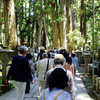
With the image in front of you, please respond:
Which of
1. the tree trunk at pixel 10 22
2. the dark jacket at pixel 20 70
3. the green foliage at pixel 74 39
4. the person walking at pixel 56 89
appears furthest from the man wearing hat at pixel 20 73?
the green foliage at pixel 74 39

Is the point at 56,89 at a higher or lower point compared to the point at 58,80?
lower

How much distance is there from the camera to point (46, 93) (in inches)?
94.7

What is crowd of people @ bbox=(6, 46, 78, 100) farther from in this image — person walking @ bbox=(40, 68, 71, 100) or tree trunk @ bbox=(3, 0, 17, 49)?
tree trunk @ bbox=(3, 0, 17, 49)

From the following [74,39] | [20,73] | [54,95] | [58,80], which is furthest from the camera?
[74,39]

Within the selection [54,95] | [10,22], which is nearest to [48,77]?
[54,95]

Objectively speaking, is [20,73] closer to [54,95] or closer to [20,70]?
[20,70]

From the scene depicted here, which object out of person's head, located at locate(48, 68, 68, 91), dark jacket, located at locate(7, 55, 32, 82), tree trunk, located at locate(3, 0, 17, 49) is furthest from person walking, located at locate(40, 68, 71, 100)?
tree trunk, located at locate(3, 0, 17, 49)

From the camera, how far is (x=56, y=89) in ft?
8.02

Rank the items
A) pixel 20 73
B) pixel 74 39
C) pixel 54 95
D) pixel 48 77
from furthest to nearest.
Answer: pixel 74 39 < pixel 20 73 < pixel 48 77 < pixel 54 95

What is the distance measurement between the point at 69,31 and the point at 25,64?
17.5m

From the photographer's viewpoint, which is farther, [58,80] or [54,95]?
[58,80]

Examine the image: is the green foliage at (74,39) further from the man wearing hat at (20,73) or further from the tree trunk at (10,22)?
the man wearing hat at (20,73)

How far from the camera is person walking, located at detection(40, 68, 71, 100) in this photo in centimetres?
235

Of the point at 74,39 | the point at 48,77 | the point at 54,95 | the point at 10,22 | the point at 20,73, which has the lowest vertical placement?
the point at 20,73
